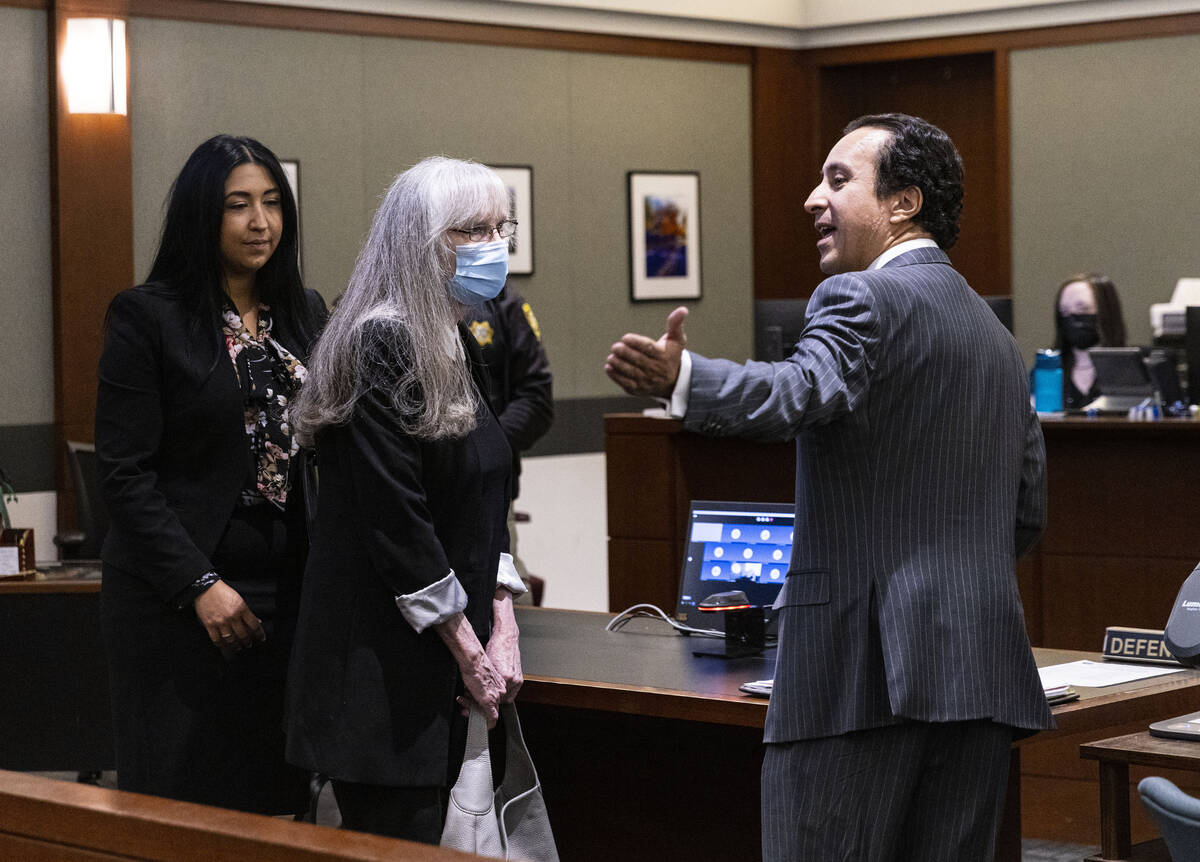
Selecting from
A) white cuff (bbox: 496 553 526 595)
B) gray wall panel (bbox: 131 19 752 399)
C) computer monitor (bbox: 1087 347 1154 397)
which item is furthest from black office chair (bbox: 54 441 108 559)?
computer monitor (bbox: 1087 347 1154 397)

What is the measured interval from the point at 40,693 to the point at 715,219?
494 centimetres

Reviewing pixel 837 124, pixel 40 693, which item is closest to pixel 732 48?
pixel 837 124

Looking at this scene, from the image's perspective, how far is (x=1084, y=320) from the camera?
21.9 ft

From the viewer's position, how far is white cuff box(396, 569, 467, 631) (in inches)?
96.3

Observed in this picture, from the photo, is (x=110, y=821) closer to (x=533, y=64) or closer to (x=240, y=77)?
(x=240, y=77)

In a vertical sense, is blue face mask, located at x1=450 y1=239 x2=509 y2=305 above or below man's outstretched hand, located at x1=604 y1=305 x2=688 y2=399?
above

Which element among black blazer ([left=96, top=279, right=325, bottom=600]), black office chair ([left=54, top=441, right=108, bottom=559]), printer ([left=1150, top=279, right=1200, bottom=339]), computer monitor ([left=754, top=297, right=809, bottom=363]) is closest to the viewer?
black blazer ([left=96, top=279, right=325, bottom=600])

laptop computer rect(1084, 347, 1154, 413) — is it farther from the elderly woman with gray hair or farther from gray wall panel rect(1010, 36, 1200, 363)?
the elderly woman with gray hair

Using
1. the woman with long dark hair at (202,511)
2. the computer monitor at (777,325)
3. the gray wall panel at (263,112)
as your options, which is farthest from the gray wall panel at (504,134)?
the woman with long dark hair at (202,511)

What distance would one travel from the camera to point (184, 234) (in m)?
2.88

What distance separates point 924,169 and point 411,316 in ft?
2.57

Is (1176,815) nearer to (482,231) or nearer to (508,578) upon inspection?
(508,578)

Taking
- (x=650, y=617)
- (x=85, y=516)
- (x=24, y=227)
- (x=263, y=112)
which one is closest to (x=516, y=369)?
(x=650, y=617)

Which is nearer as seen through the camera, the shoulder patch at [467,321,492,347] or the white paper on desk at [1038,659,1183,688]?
the white paper on desk at [1038,659,1183,688]
